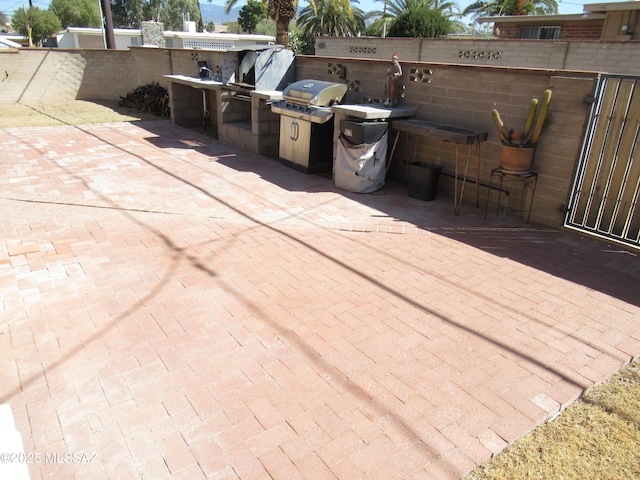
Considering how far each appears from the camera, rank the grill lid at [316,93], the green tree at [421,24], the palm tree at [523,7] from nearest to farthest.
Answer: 1. the grill lid at [316,93]
2. the green tree at [421,24]
3. the palm tree at [523,7]

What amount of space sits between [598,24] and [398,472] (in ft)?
53.9

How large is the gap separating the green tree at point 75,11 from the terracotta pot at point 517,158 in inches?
2514

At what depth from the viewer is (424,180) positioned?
7.80m

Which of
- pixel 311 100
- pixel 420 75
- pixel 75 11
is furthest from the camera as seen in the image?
pixel 75 11

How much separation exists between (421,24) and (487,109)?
55.1 ft

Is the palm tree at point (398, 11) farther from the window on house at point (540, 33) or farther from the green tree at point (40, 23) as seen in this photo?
the green tree at point (40, 23)

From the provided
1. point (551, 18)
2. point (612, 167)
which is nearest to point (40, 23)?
point (551, 18)

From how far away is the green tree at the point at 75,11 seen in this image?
5725 cm

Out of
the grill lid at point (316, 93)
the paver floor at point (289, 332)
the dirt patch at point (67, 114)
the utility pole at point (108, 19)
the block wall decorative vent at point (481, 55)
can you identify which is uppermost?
the utility pole at point (108, 19)

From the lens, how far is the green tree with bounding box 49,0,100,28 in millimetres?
57250

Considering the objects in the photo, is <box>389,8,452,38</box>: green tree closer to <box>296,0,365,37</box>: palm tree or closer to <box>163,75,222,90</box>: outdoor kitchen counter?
<box>296,0,365,37</box>: palm tree

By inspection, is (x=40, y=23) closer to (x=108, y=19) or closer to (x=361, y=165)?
(x=108, y=19)

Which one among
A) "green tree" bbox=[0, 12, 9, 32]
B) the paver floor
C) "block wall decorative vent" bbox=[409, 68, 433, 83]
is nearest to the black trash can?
the paver floor

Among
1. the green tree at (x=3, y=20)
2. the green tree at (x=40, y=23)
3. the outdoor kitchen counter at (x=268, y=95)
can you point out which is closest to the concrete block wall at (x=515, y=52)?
the outdoor kitchen counter at (x=268, y=95)
